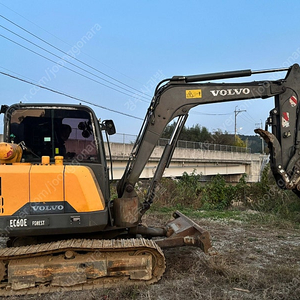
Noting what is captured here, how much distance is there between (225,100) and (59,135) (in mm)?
2654

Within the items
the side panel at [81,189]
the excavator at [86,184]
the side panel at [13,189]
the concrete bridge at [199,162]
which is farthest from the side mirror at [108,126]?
the concrete bridge at [199,162]

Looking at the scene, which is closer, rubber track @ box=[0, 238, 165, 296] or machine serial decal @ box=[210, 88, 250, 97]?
rubber track @ box=[0, 238, 165, 296]

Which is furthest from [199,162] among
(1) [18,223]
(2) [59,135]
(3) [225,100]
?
(1) [18,223]

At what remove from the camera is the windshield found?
4809mm

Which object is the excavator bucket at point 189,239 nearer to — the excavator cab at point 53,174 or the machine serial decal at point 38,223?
the excavator cab at point 53,174

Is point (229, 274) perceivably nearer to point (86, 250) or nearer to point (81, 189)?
point (86, 250)

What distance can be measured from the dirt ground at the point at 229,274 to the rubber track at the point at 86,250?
0.10 meters

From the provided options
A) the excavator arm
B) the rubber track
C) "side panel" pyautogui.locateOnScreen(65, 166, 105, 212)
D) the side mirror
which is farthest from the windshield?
the rubber track

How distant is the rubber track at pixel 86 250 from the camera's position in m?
4.22

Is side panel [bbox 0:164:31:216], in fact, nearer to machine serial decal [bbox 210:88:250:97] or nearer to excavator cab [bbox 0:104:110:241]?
excavator cab [bbox 0:104:110:241]

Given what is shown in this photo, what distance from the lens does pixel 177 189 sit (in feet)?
46.9

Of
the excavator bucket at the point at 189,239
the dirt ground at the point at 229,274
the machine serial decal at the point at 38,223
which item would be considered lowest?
the dirt ground at the point at 229,274

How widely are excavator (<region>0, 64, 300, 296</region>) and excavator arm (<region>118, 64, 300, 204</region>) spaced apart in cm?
2

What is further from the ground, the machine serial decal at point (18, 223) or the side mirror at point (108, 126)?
the side mirror at point (108, 126)
